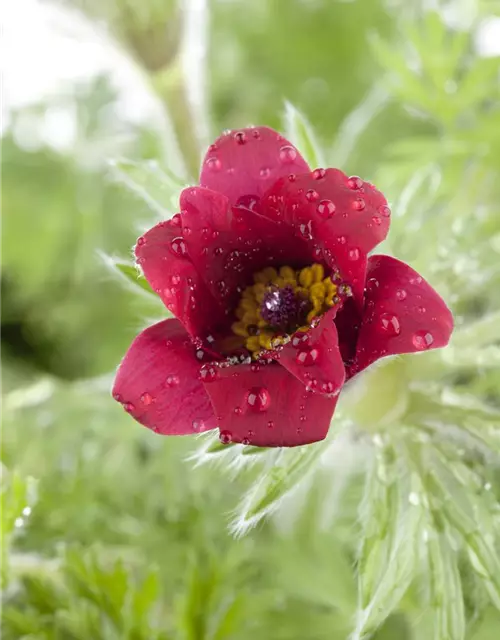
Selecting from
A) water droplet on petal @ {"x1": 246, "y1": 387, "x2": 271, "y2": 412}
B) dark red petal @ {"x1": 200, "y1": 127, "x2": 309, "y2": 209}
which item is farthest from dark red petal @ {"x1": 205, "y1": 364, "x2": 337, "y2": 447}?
dark red petal @ {"x1": 200, "y1": 127, "x2": 309, "y2": 209}

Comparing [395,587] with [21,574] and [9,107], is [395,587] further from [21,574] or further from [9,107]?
[9,107]

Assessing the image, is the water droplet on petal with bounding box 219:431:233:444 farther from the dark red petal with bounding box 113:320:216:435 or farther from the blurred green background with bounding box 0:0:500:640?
the blurred green background with bounding box 0:0:500:640

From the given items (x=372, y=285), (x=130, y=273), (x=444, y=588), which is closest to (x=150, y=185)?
(x=130, y=273)

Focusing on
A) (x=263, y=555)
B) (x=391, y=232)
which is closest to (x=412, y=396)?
(x=391, y=232)

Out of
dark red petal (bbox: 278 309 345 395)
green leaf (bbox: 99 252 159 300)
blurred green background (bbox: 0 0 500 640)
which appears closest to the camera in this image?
dark red petal (bbox: 278 309 345 395)

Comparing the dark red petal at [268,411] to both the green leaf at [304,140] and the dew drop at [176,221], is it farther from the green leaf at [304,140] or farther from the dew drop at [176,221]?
the green leaf at [304,140]

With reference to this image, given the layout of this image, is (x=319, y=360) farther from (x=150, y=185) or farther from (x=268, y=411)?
(x=150, y=185)

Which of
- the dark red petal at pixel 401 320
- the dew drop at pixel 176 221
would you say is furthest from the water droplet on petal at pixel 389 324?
the dew drop at pixel 176 221
